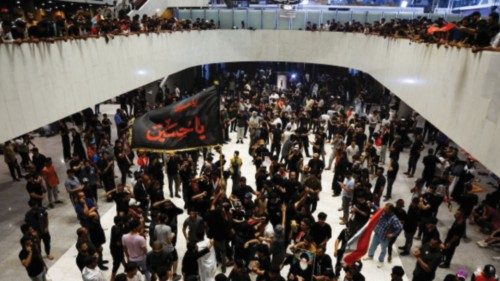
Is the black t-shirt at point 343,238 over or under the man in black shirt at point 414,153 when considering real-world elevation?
over

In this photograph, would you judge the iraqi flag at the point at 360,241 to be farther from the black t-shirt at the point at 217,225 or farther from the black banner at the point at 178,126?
the black banner at the point at 178,126

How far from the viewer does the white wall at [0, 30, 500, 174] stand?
7.04 meters

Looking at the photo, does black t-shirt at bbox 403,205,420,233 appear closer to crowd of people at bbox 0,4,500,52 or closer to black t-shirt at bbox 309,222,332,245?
black t-shirt at bbox 309,222,332,245

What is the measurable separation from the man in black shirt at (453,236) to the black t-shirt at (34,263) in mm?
7467

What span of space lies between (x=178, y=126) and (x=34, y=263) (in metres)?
3.31

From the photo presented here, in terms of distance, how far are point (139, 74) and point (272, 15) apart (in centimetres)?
1195

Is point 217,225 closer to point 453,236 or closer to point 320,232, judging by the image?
point 320,232

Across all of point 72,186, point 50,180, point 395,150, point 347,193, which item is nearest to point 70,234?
point 72,186

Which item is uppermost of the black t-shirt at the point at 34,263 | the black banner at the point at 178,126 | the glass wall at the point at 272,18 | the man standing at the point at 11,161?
the glass wall at the point at 272,18

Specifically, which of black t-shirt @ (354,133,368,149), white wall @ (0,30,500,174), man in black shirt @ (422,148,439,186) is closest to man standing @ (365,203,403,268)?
white wall @ (0,30,500,174)

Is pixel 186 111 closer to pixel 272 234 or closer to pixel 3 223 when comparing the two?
pixel 272 234

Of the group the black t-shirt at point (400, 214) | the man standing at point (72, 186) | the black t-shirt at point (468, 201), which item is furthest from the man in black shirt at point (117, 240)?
the black t-shirt at point (468, 201)

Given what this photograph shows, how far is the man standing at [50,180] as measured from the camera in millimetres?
9495

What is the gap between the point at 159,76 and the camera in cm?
1727
